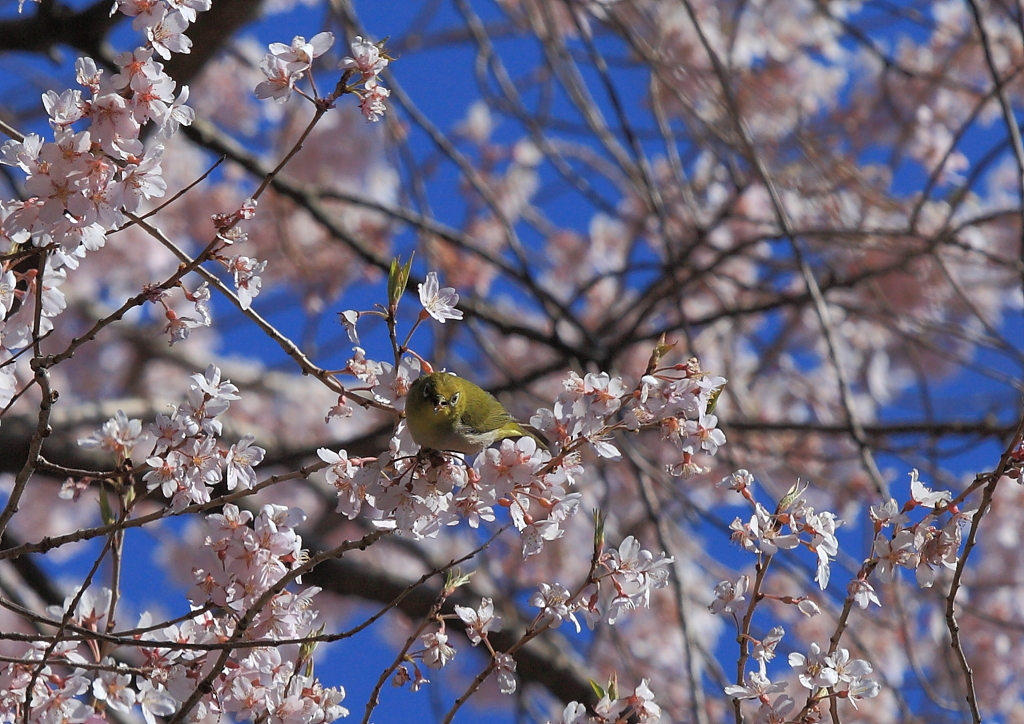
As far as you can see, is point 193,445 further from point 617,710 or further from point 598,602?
point 617,710

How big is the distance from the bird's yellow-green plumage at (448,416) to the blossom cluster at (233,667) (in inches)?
10.1

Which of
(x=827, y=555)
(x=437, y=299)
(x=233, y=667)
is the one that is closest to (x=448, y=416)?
(x=437, y=299)

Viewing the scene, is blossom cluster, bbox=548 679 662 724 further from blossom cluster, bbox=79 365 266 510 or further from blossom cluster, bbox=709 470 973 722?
blossom cluster, bbox=79 365 266 510

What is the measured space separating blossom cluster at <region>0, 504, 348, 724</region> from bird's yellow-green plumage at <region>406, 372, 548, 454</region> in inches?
10.1

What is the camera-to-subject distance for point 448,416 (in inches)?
72.7

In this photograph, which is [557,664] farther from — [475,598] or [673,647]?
[673,647]

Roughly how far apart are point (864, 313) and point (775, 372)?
10.1 feet

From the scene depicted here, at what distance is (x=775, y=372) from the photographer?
6.61 meters

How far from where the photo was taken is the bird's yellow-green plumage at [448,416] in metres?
1.80

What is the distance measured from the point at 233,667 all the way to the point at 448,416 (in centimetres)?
56

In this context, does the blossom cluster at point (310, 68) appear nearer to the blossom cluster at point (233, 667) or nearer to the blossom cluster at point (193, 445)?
the blossom cluster at point (193, 445)

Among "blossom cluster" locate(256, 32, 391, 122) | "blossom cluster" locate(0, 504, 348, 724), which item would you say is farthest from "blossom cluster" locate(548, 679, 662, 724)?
"blossom cluster" locate(256, 32, 391, 122)

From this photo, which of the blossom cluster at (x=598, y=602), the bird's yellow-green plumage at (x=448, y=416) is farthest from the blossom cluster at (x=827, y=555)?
the bird's yellow-green plumage at (x=448, y=416)

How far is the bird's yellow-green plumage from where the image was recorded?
1805 millimetres
